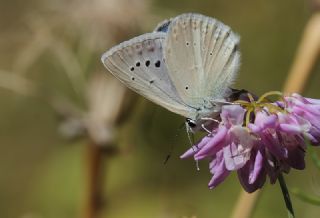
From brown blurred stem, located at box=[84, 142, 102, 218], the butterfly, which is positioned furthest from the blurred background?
the butterfly

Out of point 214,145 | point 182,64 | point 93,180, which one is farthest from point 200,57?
point 93,180

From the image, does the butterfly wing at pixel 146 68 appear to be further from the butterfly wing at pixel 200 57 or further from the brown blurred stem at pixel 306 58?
the brown blurred stem at pixel 306 58

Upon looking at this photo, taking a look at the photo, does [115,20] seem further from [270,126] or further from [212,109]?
[270,126]

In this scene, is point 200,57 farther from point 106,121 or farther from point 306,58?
point 106,121

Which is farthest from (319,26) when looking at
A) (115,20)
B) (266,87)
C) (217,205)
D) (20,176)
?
(20,176)

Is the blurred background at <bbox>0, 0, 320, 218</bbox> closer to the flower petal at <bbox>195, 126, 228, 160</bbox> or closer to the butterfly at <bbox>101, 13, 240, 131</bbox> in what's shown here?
the butterfly at <bbox>101, 13, 240, 131</bbox>

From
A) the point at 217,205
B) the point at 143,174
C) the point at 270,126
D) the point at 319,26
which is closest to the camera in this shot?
the point at 270,126
